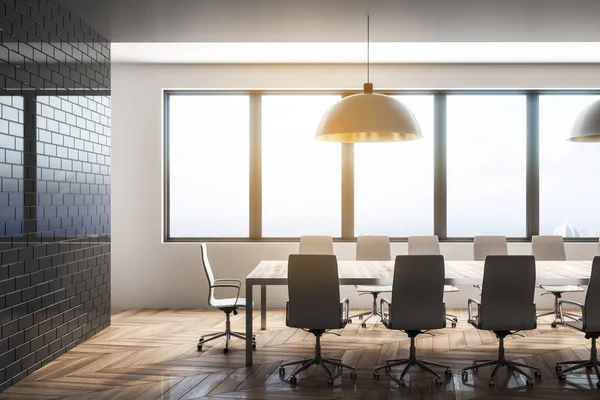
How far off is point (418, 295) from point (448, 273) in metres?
0.93

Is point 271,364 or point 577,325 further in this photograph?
point 271,364

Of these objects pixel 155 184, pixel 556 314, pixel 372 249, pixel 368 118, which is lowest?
pixel 556 314

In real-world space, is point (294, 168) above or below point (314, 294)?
above

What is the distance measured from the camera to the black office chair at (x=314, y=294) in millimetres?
4660

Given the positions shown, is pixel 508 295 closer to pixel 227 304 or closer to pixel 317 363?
pixel 317 363

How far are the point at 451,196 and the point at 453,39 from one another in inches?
99.6

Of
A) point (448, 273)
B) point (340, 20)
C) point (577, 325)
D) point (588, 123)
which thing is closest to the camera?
point (577, 325)

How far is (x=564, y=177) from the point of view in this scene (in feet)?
27.1

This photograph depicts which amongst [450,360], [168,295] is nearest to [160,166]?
[168,295]

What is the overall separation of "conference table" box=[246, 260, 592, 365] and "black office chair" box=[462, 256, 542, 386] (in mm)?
398

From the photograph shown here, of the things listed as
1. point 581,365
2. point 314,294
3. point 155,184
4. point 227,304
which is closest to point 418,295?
point 314,294

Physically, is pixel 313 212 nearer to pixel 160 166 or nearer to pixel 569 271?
pixel 160 166

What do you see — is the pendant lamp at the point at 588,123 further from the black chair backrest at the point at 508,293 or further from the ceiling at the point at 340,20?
the black chair backrest at the point at 508,293

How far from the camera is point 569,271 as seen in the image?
552 cm
